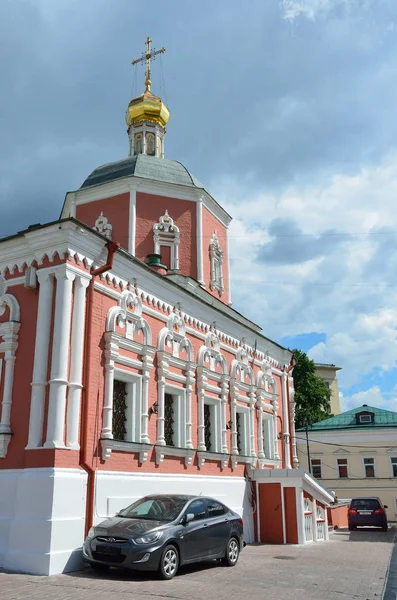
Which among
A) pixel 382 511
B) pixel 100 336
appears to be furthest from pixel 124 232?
pixel 382 511

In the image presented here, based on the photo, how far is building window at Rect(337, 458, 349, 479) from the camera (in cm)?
3373

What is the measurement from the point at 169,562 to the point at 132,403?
4050mm

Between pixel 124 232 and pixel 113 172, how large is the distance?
261 centimetres

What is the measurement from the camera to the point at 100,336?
1158 centimetres

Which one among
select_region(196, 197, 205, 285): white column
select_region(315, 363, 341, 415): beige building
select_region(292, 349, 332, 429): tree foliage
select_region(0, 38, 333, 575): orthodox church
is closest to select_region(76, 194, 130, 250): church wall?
select_region(0, 38, 333, 575): orthodox church

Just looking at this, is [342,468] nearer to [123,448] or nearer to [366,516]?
[366,516]

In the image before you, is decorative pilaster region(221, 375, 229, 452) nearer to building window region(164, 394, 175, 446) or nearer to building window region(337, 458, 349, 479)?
building window region(164, 394, 175, 446)

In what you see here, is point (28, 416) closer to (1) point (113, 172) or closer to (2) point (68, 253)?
(2) point (68, 253)

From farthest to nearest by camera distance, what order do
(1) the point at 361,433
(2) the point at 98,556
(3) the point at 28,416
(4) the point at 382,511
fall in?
(1) the point at 361,433
(4) the point at 382,511
(3) the point at 28,416
(2) the point at 98,556

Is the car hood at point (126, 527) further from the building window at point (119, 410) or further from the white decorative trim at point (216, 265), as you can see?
the white decorative trim at point (216, 265)

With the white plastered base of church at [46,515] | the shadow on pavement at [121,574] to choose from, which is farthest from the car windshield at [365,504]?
the white plastered base of church at [46,515]

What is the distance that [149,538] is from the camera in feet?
29.1

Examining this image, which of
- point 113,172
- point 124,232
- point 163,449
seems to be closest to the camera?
point 163,449

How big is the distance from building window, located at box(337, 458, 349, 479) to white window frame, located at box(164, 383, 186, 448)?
22.4 metres
